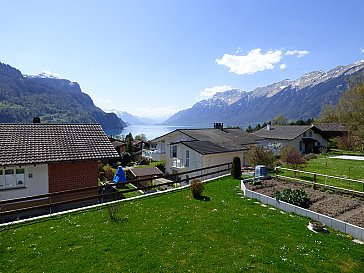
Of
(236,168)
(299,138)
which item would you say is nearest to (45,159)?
(236,168)

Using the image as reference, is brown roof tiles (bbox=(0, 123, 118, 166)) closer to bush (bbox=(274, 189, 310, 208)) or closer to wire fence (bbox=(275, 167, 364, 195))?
bush (bbox=(274, 189, 310, 208))

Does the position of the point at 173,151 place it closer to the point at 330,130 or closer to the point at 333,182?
the point at 333,182

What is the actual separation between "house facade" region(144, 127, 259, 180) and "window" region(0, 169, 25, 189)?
14656 mm

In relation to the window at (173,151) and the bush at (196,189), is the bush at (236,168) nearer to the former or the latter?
the bush at (196,189)

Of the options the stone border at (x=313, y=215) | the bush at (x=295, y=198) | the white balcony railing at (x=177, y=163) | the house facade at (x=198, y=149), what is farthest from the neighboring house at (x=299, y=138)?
the bush at (x=295, y=198)

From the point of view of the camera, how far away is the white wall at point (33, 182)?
611 inches

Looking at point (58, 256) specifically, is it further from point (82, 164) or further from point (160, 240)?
point (82, 164)

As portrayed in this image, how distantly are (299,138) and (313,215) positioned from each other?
43.9 meters

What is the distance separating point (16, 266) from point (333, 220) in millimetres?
12198

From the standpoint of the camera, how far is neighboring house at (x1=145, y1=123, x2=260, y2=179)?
29328 mm

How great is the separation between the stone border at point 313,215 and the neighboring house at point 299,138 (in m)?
36.7

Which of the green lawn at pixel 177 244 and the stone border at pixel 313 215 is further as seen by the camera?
the stone border at pixel 313 215

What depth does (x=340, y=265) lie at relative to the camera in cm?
872

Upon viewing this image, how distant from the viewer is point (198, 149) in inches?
1144
